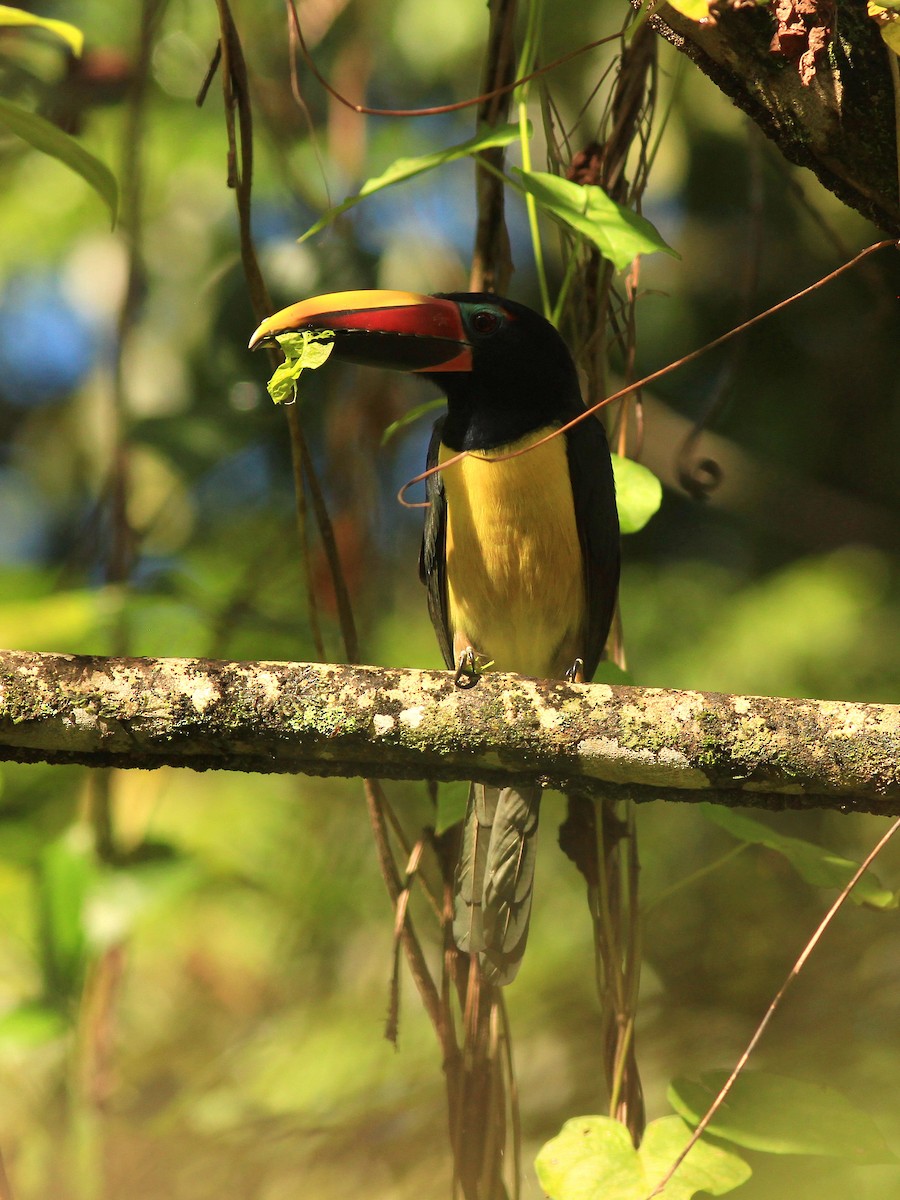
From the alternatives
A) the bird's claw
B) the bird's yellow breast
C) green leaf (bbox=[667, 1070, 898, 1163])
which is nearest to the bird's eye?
the bird's yellow breast

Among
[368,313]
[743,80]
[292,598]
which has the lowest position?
[292,598]

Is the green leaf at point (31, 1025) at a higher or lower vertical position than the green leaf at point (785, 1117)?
lower

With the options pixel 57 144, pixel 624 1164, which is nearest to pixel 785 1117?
pixel 624 1164

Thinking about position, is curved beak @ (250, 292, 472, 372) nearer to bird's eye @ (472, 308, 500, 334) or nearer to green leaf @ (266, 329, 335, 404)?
bird's eye @ (472, 308, 500, 334)

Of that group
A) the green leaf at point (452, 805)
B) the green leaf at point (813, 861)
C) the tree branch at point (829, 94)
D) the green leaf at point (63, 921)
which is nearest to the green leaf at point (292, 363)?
the tree branch at point (829, 94)

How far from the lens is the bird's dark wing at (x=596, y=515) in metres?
3.06

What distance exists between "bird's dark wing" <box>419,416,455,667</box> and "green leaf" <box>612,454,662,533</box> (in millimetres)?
758

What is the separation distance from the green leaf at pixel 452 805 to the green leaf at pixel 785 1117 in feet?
2.26

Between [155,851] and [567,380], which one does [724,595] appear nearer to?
[567,380]

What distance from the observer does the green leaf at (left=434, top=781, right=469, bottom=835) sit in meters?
2.53

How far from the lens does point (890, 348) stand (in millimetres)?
4734

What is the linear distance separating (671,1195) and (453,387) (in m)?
1.99

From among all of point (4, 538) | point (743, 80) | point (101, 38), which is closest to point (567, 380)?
point (743, 80)

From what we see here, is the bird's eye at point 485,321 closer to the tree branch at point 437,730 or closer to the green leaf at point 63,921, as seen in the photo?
the tree branch at point 437,730
